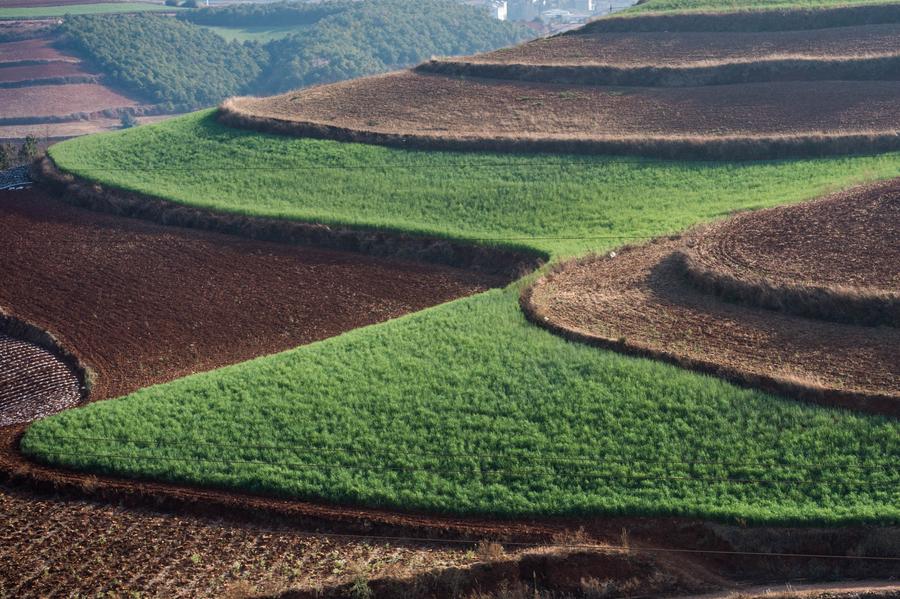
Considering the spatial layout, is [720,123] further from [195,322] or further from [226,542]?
[226,542]

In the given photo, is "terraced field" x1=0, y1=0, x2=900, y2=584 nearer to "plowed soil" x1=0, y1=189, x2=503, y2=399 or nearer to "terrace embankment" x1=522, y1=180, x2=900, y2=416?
"terrace embankment" x1=522, y1=180, x2=900, y2=416

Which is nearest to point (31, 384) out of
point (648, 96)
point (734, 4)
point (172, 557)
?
point (172, 557)

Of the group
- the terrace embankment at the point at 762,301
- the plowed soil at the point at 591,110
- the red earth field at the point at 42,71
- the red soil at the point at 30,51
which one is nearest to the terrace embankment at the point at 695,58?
the plowed soil at the point at 591,110

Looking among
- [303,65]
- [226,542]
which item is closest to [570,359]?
[226,542]

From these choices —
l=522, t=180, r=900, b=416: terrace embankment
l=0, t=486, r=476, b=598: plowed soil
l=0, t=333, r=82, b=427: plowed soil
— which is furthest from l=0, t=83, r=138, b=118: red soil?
l=0, t=486, r=476, b=598: plowed soil

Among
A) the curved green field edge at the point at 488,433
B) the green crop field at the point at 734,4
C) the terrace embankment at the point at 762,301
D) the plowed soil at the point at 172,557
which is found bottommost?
the plowed soil at the point at 172,557

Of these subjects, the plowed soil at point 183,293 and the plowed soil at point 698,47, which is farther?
the plowed soil at point 698,47

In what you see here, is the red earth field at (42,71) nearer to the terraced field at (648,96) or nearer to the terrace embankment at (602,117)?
the terraced field at (648,96)
